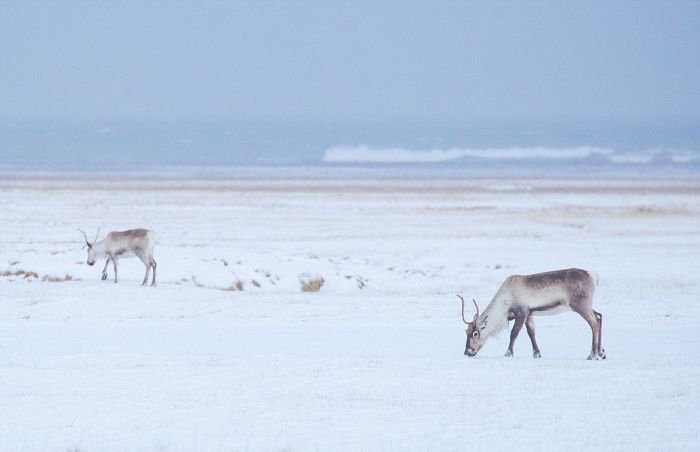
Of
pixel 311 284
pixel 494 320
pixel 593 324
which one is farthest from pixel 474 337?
pixel 311 284

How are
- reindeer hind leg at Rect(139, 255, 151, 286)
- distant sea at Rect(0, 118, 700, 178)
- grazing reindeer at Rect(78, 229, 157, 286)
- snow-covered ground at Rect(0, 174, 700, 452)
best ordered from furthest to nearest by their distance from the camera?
distant sea at Rect(0, 118, 700, 178) → grazing reindeer at Rect(78, 229, 157, 286) → reindeer hind leg at Rect(139, 255, 151, 286) → snow-covered ground at Rect(0, 174, 700, 452)

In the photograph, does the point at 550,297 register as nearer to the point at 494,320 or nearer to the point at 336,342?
the point at 494,320

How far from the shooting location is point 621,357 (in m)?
15.9

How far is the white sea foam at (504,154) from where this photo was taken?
13050 centimetres

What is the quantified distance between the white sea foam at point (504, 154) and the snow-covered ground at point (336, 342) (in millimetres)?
89633

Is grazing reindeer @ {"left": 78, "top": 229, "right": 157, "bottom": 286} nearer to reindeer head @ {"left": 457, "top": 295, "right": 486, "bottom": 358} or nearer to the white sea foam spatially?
reindeer head @ {"left": 457, "top": 295, "right": 486, "bottom": 358}

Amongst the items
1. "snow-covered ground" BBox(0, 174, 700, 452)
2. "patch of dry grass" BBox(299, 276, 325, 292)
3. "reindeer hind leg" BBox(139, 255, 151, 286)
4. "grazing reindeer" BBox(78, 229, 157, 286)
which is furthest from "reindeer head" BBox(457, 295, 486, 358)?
"patch of dry grass" BBox(299, 276, 325, 292)

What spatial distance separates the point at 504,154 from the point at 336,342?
124382mm

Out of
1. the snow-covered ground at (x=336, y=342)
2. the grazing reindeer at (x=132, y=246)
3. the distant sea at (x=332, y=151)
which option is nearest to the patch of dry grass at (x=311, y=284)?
the snow-covered ground at (x=336, y=342)

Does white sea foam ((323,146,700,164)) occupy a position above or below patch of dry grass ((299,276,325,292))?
above

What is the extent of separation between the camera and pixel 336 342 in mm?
17781

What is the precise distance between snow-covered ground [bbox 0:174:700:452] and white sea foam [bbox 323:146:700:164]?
89.6 m

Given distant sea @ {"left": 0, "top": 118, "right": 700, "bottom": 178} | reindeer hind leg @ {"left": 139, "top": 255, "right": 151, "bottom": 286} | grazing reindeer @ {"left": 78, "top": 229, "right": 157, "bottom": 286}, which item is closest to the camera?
reindeer hind leg @ {"left": 139, "top": 255, "right": 151, "bottom": 286}

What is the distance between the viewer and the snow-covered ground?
11.5 m
